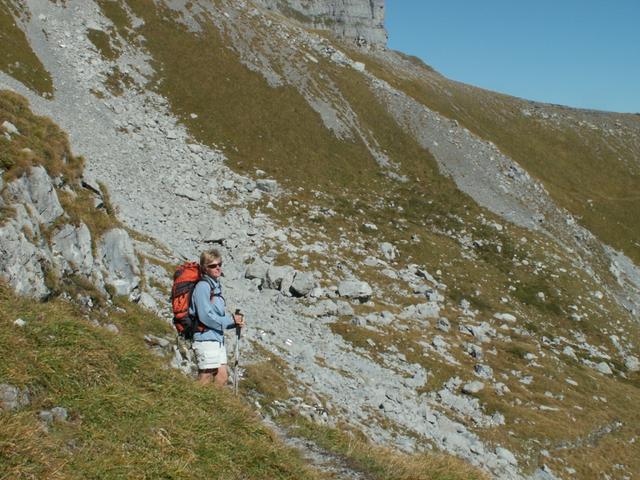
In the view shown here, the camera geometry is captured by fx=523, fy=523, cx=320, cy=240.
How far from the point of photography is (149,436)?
24.4 ft

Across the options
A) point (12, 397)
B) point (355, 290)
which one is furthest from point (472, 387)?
point (12, 397)

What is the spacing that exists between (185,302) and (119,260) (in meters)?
9.58

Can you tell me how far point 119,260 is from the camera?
18.9m

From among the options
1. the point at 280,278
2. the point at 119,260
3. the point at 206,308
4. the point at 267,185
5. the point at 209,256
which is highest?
the point at 267,185

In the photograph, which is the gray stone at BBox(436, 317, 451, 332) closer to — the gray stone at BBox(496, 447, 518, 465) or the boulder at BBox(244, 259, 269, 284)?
the gray stone at BBox(496, 447, 518, 465)

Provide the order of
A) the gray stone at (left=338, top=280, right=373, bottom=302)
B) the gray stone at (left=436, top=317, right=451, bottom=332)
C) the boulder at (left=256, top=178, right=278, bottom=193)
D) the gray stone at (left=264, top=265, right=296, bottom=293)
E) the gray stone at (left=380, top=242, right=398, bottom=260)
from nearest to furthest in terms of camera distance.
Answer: the gray stone at (left=264, top=265, right=296, bottom=293) < the gray stone at (left=338, top=280, right=373, bottom=302) < the gray stone at (left=436, top=317, right=451, bottom=332) < the gray stone at (left=380, top=242, right=398, bottom=260) < the boulder at (left=256, top=178, right=278, bottom=193)

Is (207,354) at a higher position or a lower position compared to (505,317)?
lower

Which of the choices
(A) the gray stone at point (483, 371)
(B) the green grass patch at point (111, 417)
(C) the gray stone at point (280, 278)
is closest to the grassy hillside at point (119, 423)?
(B) the green grass patch at point (111, 417)

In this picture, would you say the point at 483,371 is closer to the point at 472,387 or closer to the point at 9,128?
the point at 472,387

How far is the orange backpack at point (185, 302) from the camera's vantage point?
10469 mm

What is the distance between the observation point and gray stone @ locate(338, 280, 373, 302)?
3541 cm

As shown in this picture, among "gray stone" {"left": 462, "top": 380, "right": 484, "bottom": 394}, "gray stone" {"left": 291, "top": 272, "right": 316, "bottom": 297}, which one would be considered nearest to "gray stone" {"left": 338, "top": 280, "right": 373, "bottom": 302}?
"gray stone" {"left": 291, "top": 272, "right": 316, "bottom": 297}

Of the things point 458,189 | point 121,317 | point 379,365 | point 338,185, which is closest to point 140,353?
point 121,317

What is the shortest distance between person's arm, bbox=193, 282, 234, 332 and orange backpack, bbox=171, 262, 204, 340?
0.19m
